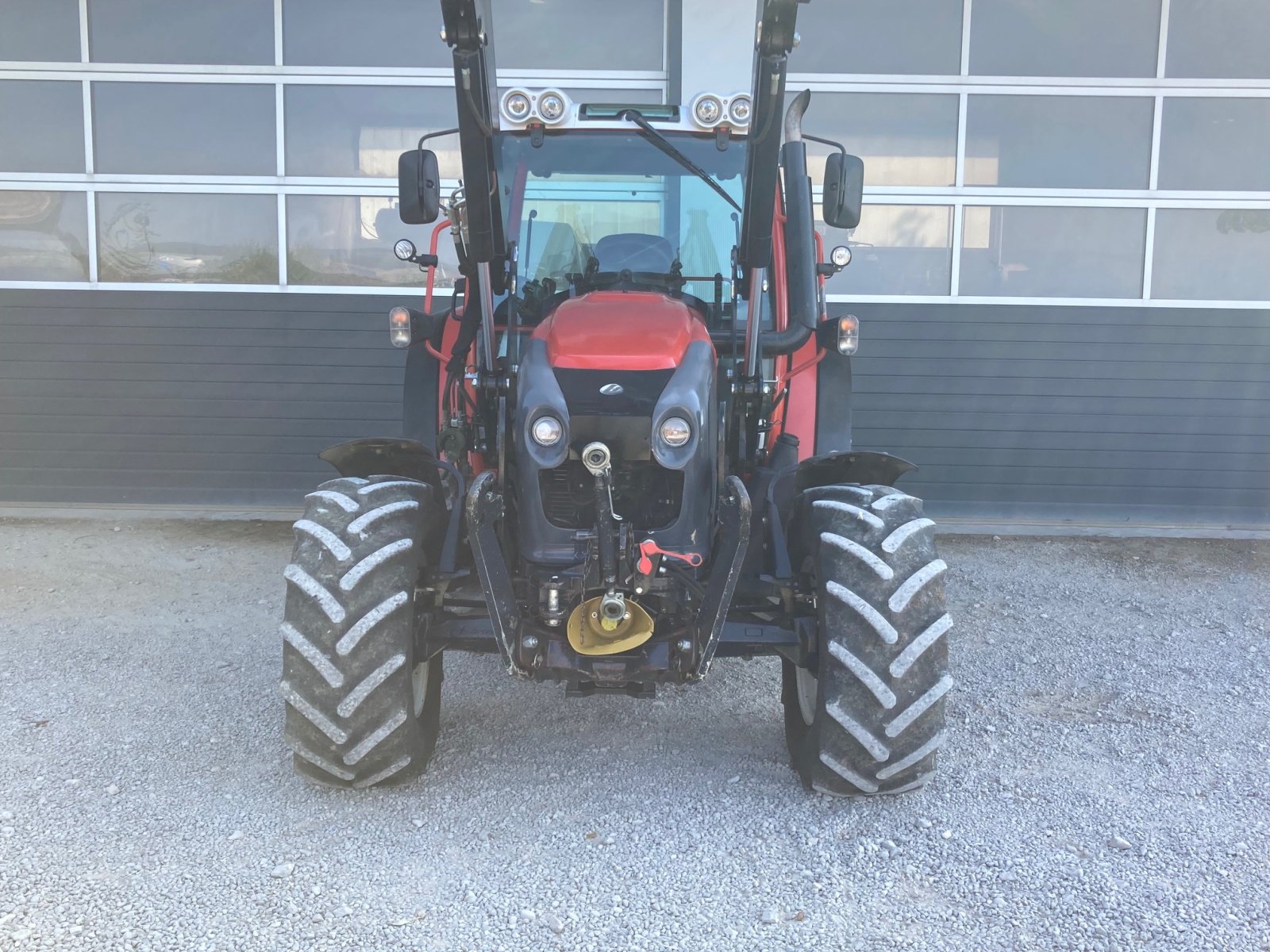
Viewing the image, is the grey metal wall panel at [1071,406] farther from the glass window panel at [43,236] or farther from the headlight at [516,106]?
the glass window panel at [43,236]

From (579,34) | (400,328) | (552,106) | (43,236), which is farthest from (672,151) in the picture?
(43,236)

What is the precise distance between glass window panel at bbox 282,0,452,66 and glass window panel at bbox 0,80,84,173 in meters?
1.61

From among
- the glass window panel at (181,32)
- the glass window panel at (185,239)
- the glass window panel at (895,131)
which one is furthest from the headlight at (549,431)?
the glass window panel at (181,32)

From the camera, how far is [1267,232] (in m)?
7.11

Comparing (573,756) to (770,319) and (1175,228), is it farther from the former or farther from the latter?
(1175,228)

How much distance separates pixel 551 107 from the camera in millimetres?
3660

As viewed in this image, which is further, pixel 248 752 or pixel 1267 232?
pixel 1267 232

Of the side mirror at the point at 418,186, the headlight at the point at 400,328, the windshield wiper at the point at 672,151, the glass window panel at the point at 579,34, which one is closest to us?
the side mirror at the point at 418,186

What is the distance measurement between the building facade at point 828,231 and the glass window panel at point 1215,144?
0.02 metres

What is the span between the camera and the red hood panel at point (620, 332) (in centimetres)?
292

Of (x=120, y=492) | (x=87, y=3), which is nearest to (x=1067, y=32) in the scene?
(x=87, y=3)

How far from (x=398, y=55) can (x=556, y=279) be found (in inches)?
164

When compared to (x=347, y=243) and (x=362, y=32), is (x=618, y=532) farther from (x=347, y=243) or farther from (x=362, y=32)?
(x=362, y=32)

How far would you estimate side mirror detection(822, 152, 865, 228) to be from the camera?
3.25 meters
